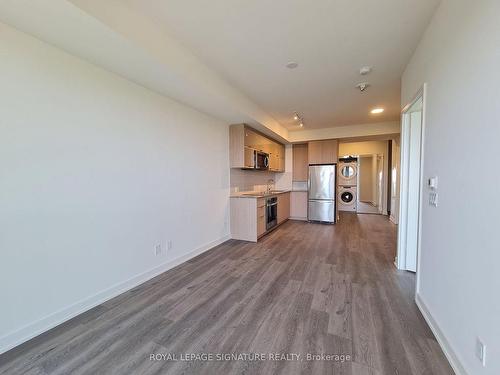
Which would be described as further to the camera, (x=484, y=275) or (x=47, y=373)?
(x=47, y=373)

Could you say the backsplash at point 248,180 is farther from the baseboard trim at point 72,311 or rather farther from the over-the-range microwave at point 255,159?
the baseboard trim at point 72,311

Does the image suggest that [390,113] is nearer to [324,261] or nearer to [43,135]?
[324,261]

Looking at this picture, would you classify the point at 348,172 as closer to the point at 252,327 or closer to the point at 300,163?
the point at 300,163

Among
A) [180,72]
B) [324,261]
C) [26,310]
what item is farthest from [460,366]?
[180,72]

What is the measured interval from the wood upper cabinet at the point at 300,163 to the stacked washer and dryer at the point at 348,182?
186cm

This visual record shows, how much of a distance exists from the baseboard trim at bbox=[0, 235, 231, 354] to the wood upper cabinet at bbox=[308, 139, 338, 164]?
4.58 m

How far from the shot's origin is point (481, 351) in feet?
3.74

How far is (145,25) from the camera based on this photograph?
1865 millimetres

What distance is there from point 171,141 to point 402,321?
324 cm

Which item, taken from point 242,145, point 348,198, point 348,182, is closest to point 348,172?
point 348,182

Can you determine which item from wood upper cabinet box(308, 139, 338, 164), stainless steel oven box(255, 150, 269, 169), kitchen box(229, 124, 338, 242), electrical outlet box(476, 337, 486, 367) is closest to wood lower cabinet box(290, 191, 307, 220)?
kitchen box(229, 124, 338, 242)

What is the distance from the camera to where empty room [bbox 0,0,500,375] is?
1.38m

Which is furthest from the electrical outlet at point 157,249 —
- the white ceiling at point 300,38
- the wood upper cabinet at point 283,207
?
the wood upper cabinet at point 283,207

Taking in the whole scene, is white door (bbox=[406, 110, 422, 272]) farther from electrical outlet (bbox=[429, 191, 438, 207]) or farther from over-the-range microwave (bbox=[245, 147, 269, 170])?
over-the-range microwave (bbox=[245, 147, 269, 170])
